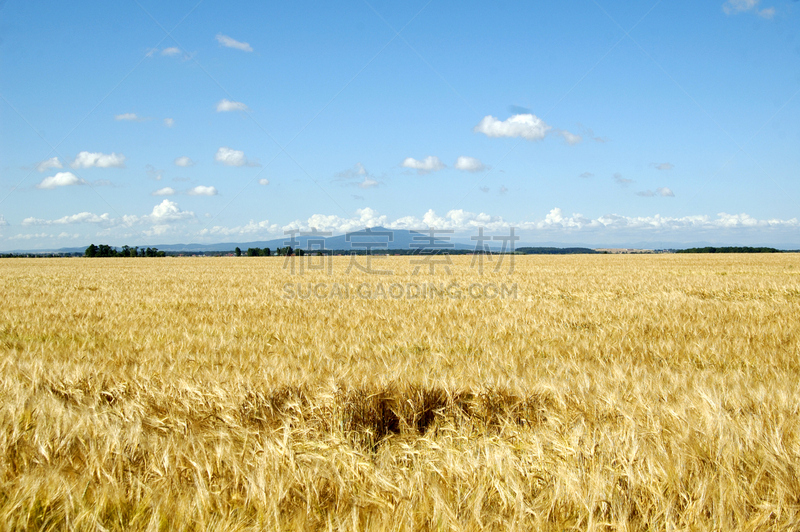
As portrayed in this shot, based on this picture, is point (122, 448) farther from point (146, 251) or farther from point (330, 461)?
point (146, 251)

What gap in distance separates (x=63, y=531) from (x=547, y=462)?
2.14m

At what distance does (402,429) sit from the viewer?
3078 mm

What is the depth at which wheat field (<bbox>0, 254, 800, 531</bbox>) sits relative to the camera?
69.0 inches

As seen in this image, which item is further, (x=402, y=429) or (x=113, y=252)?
(x=113, y=252)

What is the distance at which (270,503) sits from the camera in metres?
1.78

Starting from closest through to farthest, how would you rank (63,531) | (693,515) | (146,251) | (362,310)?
(63,531)
(693,515)
(362,310)
(146,251)

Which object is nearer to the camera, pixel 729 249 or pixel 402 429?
pixel 402 429

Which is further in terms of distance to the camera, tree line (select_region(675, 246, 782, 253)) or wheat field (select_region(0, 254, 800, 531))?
tree line (select_region(675, 246, 782, 253))

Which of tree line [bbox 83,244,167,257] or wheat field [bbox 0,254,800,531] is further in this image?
tree line [bbox 83,244,167,257]

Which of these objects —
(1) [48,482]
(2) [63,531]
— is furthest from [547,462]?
(1) [48,482]

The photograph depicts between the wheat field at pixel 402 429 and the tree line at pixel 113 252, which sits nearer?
the wheat field at pixel 402 429

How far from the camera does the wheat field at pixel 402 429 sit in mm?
1753

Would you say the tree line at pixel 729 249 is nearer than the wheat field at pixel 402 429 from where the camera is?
No

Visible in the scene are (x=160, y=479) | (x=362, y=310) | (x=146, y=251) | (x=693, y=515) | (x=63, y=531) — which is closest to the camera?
(x=63, y=531)
